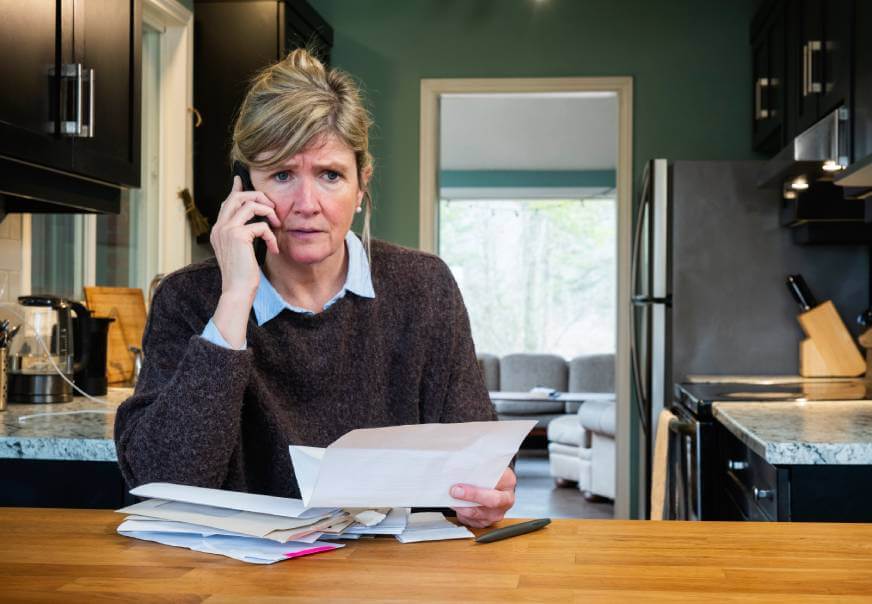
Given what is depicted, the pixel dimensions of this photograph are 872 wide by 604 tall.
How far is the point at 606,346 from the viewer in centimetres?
909

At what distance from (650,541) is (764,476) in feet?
3.69

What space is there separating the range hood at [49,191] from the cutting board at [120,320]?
44 centimetres

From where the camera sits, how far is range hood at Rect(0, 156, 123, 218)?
216cm

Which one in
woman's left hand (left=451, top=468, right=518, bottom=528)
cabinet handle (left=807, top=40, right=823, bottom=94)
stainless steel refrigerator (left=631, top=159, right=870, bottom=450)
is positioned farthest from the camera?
stainless steel refrigerator (left=631, top=159, right=870, bottom=450)

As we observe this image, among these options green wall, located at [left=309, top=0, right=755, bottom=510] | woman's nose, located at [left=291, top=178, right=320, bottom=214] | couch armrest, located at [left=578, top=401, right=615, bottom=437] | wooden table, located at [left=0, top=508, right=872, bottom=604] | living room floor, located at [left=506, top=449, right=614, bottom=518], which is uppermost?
green wall, located at [left=309, top=0, right=755, bottom=510]

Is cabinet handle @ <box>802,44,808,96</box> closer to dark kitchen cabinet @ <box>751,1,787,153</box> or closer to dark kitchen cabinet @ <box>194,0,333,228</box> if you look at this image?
dark kitchen cabinet @ <box>751,1,787,153</box>

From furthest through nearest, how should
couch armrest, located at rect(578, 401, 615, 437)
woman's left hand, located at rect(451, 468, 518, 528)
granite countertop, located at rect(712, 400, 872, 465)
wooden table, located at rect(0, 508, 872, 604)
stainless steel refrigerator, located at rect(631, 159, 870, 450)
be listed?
couch armrest, located at rect(578, 401, 615, 437), stainless steel refrigerator, located at rect(631, 159, 870, 450), granite countertop, located at rect(712, 400, 872, 465), woman's left hand, located at rect(451, 468, 518, 528), wooden table, located at rect(0, 508, 872, 604)

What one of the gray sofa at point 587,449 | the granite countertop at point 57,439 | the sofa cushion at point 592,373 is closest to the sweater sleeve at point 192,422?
the granite countertop at point 57,439

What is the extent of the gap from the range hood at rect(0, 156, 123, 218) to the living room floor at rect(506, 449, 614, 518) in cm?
291

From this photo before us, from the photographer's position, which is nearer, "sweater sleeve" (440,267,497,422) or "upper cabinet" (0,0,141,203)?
"sweater sleeve" (440,267,497,422)

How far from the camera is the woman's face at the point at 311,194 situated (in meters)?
1.47

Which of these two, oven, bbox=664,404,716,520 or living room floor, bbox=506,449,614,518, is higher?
oven, bbox=664,404,716,520

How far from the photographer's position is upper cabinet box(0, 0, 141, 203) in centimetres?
209

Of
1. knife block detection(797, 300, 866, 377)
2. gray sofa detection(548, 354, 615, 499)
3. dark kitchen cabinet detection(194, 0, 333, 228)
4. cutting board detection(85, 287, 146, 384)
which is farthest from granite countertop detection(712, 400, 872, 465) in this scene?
gray sofa detection(548, 354, 615, 499)
